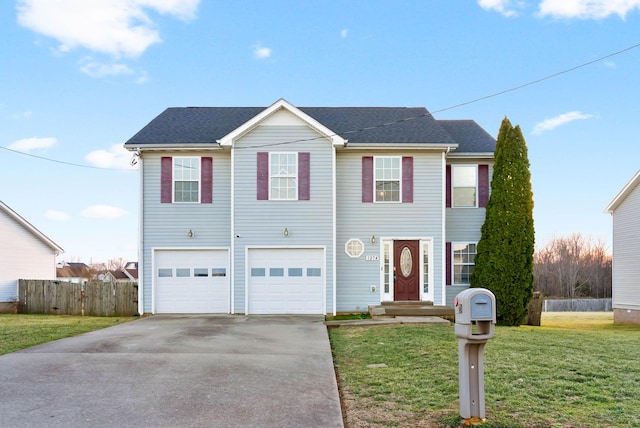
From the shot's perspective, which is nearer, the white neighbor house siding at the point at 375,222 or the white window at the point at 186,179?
the white neighbor house siding at the point at 375,222

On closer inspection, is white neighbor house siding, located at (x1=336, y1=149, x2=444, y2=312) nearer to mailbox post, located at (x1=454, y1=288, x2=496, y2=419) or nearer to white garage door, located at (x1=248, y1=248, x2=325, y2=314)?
white garage door, located at (x1=248, y1=248, x2=325, y2=314)

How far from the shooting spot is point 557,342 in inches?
393

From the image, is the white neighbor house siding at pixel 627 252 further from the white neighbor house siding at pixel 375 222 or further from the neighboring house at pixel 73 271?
the neighboring house at pixel 73 271

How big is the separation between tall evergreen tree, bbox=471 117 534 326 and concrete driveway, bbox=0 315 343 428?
624 cm

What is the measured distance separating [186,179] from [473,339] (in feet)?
42.7

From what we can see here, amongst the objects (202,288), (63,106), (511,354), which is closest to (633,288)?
(511,354)

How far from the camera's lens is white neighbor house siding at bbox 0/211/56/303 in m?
20.8

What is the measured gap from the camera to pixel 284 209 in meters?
15.9

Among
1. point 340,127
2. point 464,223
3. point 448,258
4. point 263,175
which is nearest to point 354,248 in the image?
point 448,258

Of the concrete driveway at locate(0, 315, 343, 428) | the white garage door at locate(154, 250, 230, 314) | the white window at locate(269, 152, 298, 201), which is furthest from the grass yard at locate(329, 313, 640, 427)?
the white garage door at locate(154, 250, 230, 314)

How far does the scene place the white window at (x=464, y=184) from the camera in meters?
17.0

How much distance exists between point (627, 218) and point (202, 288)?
16202 mm

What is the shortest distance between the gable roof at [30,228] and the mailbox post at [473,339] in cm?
2161

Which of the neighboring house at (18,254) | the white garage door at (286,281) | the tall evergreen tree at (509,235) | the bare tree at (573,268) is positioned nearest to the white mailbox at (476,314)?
the tall evergreen tree at (509,235)
